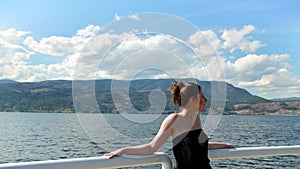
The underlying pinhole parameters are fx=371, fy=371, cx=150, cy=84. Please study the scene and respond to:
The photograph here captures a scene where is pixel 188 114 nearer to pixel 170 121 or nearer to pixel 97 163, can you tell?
pixel 170 121

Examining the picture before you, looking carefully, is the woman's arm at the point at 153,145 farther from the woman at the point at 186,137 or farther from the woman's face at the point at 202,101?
the woman's face at the point at 202,101

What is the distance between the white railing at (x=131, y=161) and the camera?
62.9 inches

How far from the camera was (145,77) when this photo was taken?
114 inches

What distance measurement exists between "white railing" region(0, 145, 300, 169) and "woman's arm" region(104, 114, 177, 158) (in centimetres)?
3

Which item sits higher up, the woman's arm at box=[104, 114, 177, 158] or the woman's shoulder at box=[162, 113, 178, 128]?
the woman's shoulder at box=[162, 113, 178, 128]

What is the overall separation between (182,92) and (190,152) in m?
0.36

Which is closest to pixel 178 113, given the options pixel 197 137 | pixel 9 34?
pixel 197 137

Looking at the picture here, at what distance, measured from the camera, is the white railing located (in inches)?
62.9

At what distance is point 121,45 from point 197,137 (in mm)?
908

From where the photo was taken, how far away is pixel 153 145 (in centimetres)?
198

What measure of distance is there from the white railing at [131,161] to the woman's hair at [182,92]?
34cm

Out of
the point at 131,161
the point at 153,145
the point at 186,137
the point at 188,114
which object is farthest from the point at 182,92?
the point at 131,161

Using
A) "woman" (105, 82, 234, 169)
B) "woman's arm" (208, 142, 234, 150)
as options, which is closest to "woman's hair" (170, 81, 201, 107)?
"woman" (105, 82, 234, 169)

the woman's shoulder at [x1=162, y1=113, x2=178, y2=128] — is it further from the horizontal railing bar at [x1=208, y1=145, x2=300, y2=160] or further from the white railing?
the horizontal railing bar at [x1=208, y1=145, x2=300, y2=160]
